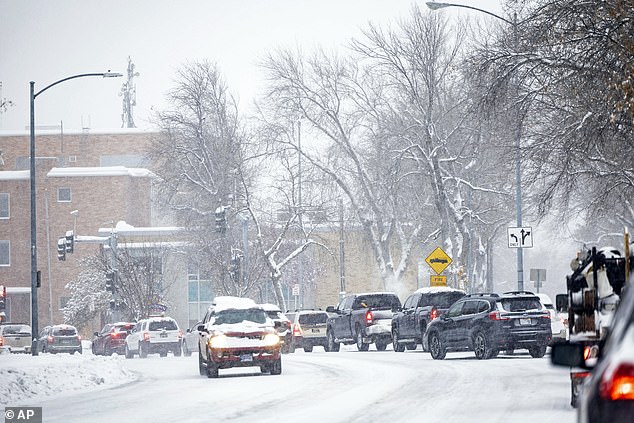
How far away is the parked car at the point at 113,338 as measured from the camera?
5797 centimetres

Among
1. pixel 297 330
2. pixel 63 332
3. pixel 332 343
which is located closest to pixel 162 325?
pixel 297 330

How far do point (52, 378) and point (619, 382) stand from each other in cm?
2144

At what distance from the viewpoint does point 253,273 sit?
7550cm

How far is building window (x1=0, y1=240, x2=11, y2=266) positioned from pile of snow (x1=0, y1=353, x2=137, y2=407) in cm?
7502

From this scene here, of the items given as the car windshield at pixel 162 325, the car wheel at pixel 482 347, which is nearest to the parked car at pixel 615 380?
the car wheel at pixel 482 347

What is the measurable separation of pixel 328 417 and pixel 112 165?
10326 cm

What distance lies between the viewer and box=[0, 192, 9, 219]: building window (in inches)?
4158

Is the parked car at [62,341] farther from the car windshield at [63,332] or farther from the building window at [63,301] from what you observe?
the building window at [63,301]

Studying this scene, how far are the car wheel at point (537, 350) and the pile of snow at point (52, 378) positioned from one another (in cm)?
961

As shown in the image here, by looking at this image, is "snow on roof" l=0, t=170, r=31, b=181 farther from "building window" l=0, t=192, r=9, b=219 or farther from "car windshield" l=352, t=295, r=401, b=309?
"car windshield" l=352, t=295, r=401, b=309

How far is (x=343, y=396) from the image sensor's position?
20203 millimetres

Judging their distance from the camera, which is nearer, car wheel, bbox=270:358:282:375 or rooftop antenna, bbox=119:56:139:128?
car wheel, bbox=270:358:282:375

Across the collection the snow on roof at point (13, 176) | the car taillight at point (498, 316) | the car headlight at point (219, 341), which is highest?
the snow on roof at point (13, 176)

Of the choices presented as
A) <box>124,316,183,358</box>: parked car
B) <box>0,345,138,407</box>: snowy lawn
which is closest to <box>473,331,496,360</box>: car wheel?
<box>0,345,138,407</box>: snowy lawn
